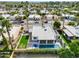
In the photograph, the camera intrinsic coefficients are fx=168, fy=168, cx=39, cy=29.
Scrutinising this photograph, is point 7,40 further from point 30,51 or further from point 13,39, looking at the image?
point 30,51

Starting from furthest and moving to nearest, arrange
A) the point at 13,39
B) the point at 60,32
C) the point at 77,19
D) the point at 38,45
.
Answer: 1. the point at 77,19
2. the point at 60,32
3. the point at 13,39
4. the point at 38,45

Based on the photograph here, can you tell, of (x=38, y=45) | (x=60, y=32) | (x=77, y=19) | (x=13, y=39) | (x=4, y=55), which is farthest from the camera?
(x=77, y=19)

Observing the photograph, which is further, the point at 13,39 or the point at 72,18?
the point at 72,18

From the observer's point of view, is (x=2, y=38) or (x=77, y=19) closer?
(x=2, y=38)

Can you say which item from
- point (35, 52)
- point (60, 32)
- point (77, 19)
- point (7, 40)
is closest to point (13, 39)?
point (7, 40)

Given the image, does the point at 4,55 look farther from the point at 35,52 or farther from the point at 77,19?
the point at 77,19

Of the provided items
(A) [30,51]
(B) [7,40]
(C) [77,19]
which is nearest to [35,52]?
(A) [30,51]

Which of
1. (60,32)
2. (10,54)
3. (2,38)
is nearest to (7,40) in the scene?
(2,38)

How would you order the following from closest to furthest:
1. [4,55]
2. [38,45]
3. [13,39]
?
1. [4,55]
2. [38,45]
3. [13,39]
